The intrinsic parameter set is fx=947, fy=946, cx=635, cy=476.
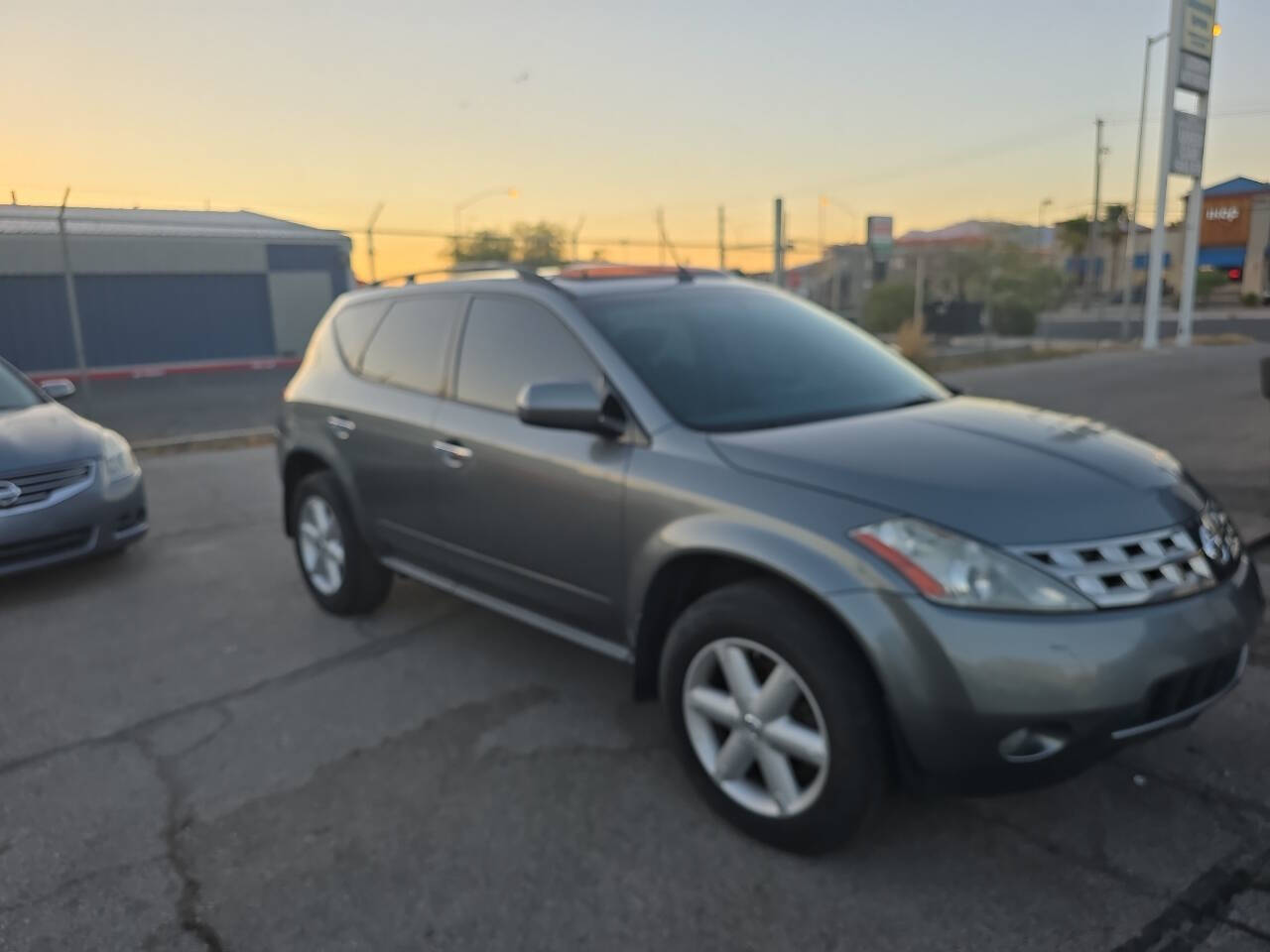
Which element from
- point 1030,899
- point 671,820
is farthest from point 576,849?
point 1030,899

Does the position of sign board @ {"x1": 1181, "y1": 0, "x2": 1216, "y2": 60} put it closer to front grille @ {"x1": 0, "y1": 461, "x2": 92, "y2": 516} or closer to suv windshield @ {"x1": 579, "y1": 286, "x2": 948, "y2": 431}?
suv windshield @ {"x1": 579, "y1": 286, "x2": 948, "y2": 431}

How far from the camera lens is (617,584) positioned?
3.20m

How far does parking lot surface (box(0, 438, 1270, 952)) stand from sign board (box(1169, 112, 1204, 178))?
20620mm

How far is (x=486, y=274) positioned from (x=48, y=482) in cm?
299

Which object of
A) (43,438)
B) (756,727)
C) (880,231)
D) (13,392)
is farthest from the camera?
(880,231)

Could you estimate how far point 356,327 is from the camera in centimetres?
479

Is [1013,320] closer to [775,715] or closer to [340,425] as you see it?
[340,425]

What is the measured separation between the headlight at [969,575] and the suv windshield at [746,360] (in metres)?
0.83

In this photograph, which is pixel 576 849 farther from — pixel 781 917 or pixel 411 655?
pixel 411 655

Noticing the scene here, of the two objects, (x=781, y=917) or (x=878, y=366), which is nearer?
(x=781, y=917)

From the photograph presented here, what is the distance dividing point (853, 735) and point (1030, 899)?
0.67m

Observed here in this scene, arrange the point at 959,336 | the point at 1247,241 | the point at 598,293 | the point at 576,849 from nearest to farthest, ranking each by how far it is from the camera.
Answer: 1. the point at 576,849
2. the point at 598,293
3. the point at 1247,241
4. the point at 959,336

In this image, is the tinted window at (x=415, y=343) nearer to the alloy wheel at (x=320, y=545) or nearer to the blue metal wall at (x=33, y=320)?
the alloy wheel at (x=320, y=545)

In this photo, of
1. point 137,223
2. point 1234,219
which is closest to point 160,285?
point 137,223
